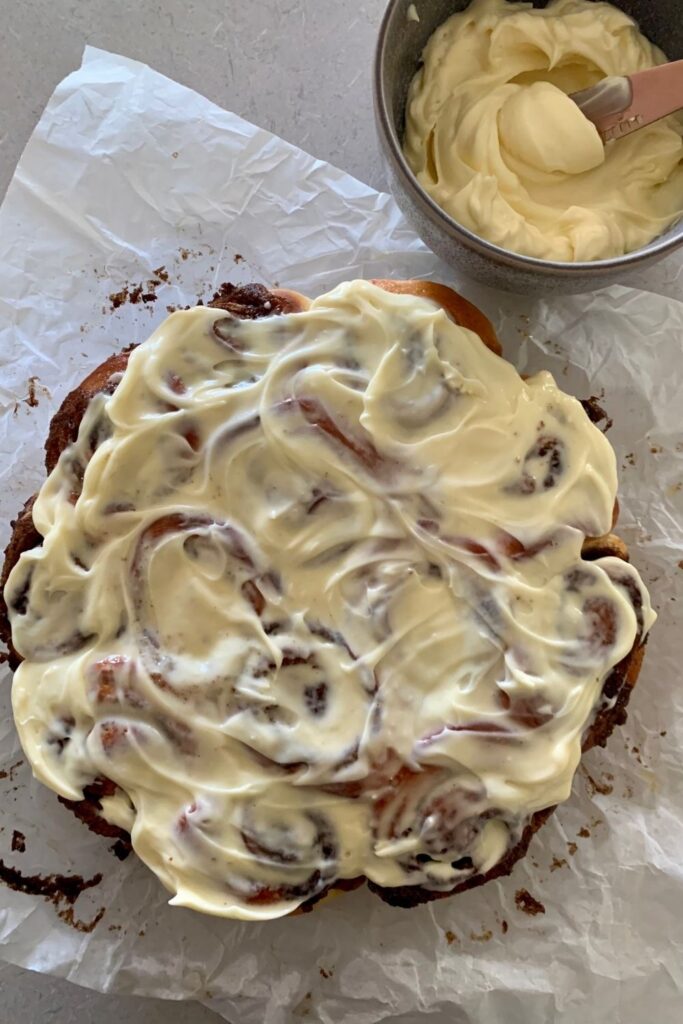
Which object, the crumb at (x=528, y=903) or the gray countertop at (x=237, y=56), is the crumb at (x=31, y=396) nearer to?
the gray countertop at (x=237, y=56)

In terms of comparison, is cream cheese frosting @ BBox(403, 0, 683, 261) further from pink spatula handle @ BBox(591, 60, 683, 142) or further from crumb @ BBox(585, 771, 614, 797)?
crumb @ BBox(585, 771, 614, 797)

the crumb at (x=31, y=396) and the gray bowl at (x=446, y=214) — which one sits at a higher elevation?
the gray bowl at (x=446, y=214)

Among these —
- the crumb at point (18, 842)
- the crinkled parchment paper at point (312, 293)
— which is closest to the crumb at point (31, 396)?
the crinkled parchment paper at point (312, 293)

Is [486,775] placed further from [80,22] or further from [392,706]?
[80,22]

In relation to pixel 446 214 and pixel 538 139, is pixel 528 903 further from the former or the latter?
pixel 538 139

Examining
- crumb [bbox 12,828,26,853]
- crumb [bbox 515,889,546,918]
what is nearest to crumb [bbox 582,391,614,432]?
crumb [bbox 515,889,546,918]
